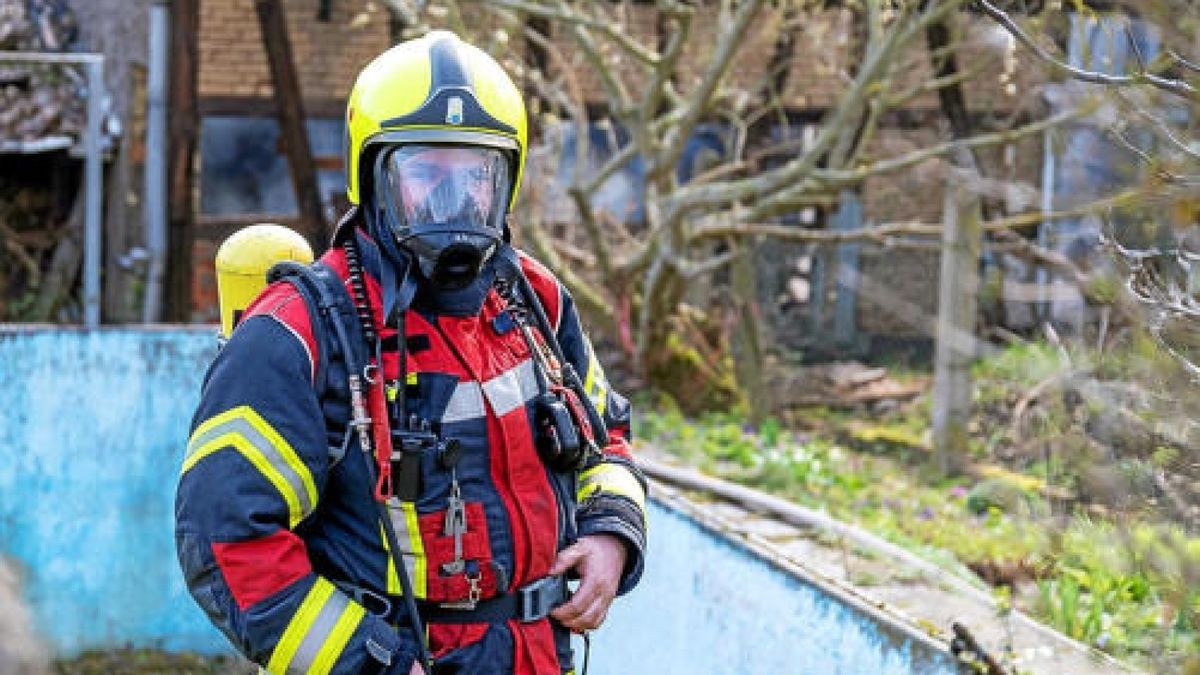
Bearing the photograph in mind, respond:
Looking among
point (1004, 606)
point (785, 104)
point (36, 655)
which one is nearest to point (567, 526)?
point (1004, 606)

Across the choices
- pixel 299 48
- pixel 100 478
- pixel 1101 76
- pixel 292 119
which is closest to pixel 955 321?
pixel 100 478

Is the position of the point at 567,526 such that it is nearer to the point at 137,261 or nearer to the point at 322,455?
the point at 322,455

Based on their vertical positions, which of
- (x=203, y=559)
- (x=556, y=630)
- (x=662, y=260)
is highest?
(x=203, y=559)

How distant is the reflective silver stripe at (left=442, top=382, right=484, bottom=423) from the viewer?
8.98ft

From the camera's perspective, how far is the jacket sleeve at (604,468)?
303 cm

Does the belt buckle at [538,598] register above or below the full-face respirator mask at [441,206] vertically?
below

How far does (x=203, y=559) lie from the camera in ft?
8.43

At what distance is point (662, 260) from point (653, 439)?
5.20 feet

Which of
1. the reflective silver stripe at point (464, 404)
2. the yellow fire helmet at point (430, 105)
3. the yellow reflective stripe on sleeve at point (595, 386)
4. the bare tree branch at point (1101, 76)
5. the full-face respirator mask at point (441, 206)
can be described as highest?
the bare tree branch at point (1101, 76)

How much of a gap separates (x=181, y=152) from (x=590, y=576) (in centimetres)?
908

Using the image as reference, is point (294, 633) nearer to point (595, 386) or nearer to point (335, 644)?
point (335, 644)

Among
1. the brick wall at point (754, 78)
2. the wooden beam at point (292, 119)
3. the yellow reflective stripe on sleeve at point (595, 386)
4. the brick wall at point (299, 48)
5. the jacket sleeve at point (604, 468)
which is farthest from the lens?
the brick wall at point (299, 48)

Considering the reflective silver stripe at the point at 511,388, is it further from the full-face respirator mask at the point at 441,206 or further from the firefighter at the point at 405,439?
the full-face respirator mask at the point at 441,206

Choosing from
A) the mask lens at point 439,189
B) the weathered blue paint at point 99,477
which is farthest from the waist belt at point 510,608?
the weathered blue paint at point 99,477
